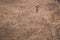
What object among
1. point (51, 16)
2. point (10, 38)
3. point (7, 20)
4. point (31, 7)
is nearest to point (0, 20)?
point (7, 20)

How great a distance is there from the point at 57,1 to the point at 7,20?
0.44 meters

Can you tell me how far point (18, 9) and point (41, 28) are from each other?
0.24 m

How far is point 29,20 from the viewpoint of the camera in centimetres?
119

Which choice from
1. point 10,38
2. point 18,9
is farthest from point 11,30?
point 18,9

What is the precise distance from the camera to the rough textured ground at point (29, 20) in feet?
3.80

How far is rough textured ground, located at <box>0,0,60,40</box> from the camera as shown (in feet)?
3.80

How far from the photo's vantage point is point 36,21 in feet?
3.92

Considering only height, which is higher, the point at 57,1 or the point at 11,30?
the point at 57,1

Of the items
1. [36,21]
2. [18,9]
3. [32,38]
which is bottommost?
[32,38]

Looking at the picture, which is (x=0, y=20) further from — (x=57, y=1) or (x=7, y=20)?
(x=57, y=1)

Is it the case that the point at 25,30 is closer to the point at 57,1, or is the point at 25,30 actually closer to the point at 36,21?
the point at 36,21

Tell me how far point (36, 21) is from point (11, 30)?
213 millimetres

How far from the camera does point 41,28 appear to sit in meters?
1.20

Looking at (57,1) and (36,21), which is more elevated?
(57,1)
